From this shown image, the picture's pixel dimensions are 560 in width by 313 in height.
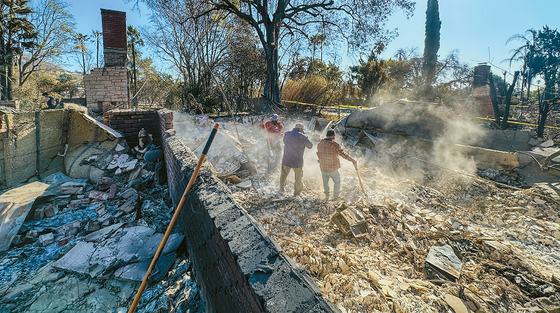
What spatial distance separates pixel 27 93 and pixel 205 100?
50.1 ft

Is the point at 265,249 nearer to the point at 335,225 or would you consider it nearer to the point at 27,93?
the point at 335,225

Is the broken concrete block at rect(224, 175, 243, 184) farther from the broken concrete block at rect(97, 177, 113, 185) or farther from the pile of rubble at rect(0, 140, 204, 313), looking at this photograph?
the broken concrete block at rect(97, 177, 113, 185)

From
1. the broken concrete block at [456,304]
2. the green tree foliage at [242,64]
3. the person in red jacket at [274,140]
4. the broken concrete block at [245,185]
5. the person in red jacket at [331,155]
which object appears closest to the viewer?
the broken concrete block at [456,304]

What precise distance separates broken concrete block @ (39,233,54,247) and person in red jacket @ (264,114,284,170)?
401 centimetres

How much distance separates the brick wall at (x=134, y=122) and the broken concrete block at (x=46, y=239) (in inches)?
114

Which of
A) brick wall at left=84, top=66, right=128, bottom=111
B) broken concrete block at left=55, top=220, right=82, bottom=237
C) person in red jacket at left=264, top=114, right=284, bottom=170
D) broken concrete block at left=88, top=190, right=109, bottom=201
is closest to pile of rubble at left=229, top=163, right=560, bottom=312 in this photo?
person in red jacket at left=264, top=114, right=284, bottom=170

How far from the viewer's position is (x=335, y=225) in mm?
3354

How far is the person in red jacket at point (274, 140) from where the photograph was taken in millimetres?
5922

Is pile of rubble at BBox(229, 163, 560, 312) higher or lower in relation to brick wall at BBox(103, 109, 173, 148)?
lower

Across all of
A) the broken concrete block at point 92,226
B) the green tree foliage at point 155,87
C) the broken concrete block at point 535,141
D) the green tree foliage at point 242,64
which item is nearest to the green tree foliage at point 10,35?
the green tree foliage at point 155,87

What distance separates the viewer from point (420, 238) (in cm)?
312

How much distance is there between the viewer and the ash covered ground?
216 centimetres

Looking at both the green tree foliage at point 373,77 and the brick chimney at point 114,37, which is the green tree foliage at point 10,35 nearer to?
the brick chimney at point 114,37

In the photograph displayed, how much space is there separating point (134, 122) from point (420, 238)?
6.30 meters
